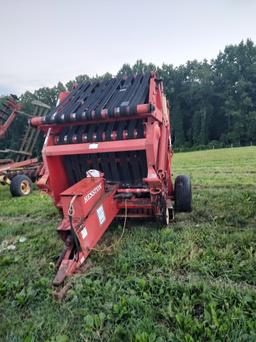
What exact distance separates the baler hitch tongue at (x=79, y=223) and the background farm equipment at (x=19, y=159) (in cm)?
540

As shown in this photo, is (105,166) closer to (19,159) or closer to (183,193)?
(183,193)

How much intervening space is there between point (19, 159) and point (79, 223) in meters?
8.01

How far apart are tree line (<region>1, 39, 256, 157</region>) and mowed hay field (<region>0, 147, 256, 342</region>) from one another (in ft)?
125

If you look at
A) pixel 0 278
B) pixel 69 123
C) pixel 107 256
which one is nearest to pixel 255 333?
pixel 107 256

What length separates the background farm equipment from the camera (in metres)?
8.43

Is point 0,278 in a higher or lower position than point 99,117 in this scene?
lower

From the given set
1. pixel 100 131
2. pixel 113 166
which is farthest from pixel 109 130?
pixel 113 166

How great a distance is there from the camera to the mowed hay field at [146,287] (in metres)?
2.16

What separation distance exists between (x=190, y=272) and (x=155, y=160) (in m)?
1.43

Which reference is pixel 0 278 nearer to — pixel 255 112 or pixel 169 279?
pixel 169 279

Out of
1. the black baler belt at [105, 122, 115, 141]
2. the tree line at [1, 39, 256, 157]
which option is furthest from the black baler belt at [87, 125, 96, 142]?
the tree line at [1, 39, 256, 157]

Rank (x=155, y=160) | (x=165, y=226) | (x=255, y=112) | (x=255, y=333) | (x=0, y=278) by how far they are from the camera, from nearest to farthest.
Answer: (x=255, y=333) → (x=0, y=278) → (x=155, y=160) → (x=165, y=226) → (x=255, y=112)

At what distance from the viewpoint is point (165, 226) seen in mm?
4102

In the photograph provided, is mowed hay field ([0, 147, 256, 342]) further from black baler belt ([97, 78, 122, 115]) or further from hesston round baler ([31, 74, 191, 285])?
black baler belt ([97, 78, 122, 115])
